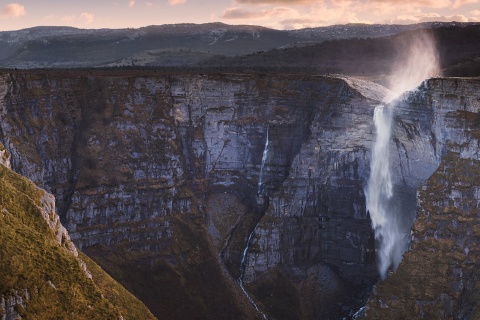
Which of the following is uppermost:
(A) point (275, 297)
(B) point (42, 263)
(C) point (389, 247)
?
(B) point (42, 263)

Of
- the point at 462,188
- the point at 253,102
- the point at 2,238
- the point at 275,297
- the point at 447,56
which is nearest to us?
the point at 2,238

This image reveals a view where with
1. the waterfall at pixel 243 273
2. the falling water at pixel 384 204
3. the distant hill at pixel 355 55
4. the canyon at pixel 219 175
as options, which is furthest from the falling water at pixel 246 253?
the distant hill at pixel 355 55

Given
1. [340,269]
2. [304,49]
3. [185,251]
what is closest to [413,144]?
[340,269]

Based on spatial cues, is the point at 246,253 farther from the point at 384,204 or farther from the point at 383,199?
the point at 383,199

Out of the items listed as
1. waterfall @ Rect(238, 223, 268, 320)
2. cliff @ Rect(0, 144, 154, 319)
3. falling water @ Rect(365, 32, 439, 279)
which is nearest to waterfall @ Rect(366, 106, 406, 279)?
falling water @ Rect(365, 32, 439, 279)

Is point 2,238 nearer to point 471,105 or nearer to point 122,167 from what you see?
point 122,167
